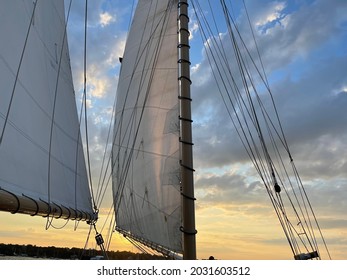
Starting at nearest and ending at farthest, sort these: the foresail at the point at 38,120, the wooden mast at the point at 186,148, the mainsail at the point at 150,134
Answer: the foresail at the point at 38,120 < the wooden mast at the point at 186,148 < the mainsail at the point at 150,134

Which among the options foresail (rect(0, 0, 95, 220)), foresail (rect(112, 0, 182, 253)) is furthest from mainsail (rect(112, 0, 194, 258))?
foresail (rect(0, 0, 95, 220))

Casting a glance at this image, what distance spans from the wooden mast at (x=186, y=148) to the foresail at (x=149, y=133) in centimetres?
27

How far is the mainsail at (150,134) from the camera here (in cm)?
1012

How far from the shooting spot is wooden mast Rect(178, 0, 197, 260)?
29.8ft

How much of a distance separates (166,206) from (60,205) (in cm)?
332

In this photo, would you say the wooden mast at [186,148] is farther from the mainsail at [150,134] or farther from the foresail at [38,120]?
the foresail at [38,120]

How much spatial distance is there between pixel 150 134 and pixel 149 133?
0.10 metres

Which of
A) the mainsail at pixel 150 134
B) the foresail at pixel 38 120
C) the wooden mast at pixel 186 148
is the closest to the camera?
the foresail at pixel 38 120

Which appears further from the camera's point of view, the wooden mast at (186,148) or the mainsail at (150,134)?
the mainsail at (150,134)

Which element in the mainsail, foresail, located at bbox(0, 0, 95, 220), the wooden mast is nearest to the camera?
foresail, located at bbox(0, 0, 95, 220)

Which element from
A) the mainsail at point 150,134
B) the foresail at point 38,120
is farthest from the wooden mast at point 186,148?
the foresail at point 38,120

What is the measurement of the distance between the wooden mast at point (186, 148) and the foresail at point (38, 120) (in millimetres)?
2253

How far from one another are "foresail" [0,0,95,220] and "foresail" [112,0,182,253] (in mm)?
1995

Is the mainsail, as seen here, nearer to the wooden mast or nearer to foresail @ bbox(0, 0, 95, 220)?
the wooden mast
